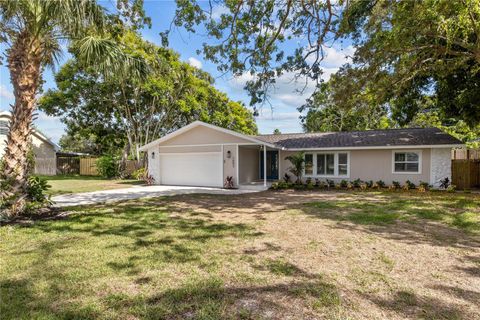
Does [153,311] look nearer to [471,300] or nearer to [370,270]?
[370,270]

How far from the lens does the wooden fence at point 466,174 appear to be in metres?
15.7

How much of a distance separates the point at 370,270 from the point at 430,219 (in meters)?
4.74

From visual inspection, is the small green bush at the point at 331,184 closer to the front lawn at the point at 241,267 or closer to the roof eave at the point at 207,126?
the roof eave at the point at 207,126

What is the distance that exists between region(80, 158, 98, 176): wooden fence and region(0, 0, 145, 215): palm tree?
2095 cm

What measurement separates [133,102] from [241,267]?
72.4 ft

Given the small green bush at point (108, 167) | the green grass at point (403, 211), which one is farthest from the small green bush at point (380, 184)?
the small green bush at point (108, 167)

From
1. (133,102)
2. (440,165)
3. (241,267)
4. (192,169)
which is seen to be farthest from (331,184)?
(133,102)

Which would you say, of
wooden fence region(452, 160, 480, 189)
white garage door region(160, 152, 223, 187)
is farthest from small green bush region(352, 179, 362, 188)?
white garage door region(160, 152, 223, 187)

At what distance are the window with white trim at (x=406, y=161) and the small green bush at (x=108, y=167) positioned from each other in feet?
63.0

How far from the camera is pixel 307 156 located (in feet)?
58.0

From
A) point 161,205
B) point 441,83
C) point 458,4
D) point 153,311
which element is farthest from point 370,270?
point 441,83

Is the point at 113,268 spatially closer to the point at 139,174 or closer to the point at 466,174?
the point at 466,174

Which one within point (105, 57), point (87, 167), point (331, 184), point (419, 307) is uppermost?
point (105, 57)

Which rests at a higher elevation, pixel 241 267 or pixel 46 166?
pixel 46 166
